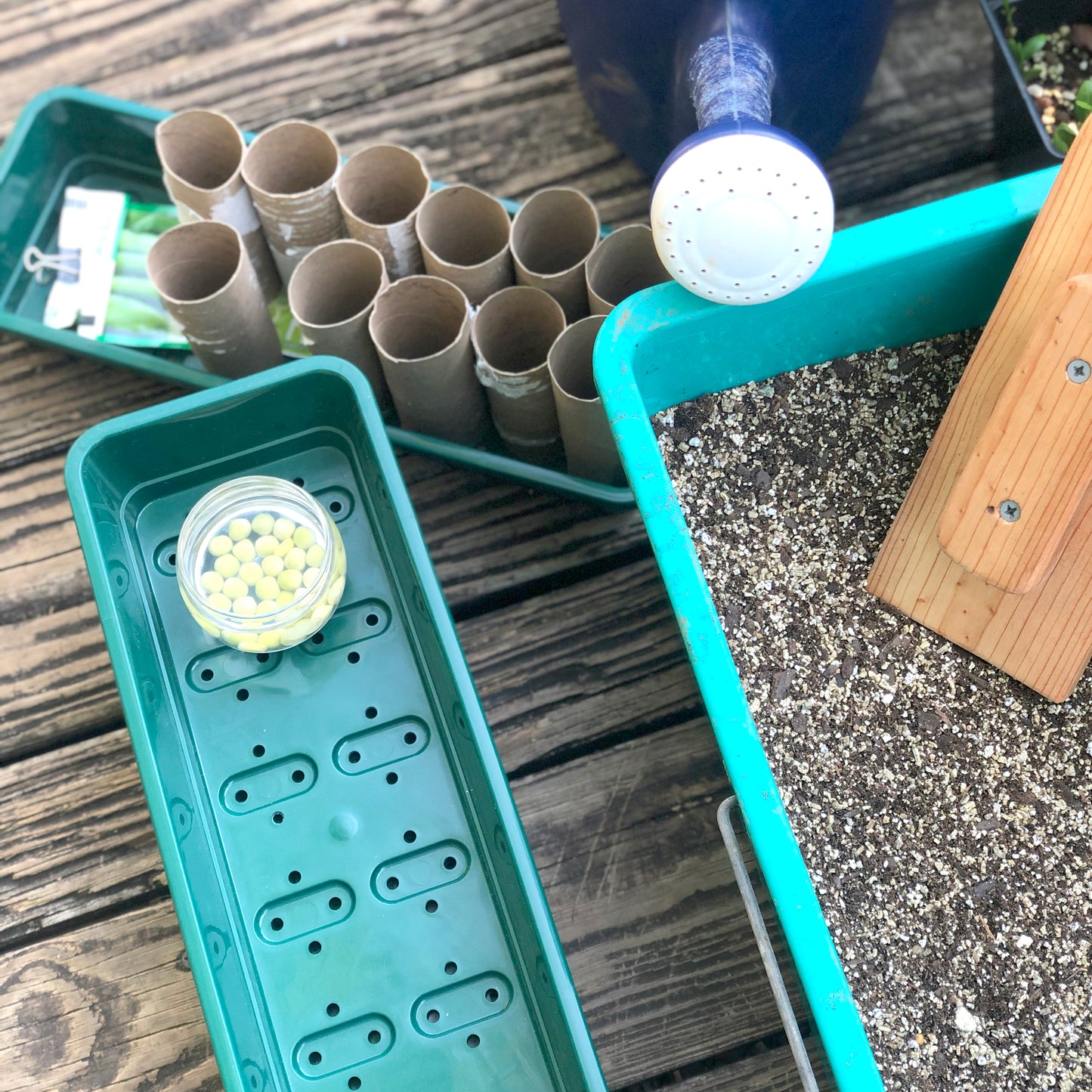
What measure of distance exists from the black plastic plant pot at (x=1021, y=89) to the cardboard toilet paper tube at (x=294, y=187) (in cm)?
42

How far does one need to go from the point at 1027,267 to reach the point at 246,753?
47cm

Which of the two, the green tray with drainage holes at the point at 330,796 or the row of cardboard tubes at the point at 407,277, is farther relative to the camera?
the row of cardboard tubes at the point at 407,277

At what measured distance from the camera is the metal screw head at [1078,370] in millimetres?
464

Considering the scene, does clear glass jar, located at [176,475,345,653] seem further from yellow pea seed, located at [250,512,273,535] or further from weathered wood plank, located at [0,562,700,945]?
weathered wood plank, located at [0,562,700,945]

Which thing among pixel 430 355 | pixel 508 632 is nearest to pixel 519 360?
pixel 430 355

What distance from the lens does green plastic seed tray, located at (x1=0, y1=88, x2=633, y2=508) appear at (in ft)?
2.29

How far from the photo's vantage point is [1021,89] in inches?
26.3

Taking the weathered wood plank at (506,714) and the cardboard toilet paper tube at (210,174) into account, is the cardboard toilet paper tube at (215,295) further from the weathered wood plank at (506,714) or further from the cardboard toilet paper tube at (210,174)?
the weathered wood plank at (506,714)

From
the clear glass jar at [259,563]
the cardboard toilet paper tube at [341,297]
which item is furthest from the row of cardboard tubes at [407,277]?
the clear glass jar at [259,563]

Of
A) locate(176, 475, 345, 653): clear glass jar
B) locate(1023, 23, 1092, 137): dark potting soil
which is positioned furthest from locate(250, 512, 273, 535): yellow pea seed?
locate(1023, 23, 1092, 137): dark potting soil

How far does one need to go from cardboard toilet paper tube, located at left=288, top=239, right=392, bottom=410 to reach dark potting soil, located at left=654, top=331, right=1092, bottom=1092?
0.67 feet

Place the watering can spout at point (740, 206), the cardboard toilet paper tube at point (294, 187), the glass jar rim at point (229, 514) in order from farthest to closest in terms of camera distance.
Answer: the cardboard toilet paper tube at point (294, 187)
the glass jar rim at point (229, 514)
the watering can spout at point (740, 206)

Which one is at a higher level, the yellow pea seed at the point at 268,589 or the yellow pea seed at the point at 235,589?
the yellow pea seed at the point at 235,589

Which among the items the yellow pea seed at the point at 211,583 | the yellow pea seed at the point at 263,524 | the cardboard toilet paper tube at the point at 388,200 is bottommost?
the yellow pea seed at the point at 211,583
